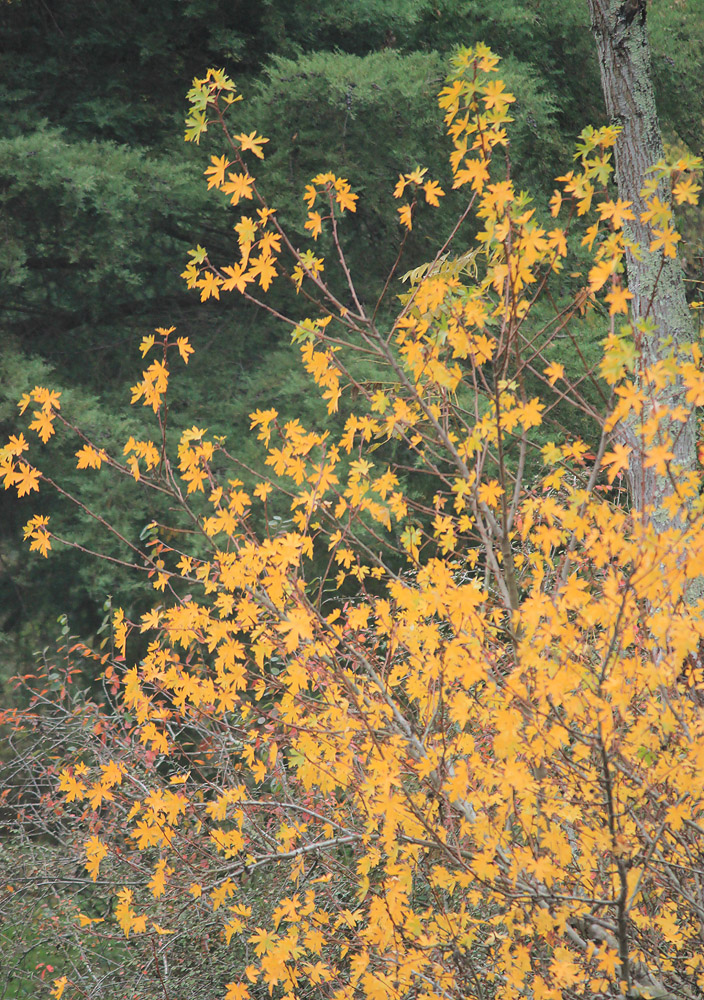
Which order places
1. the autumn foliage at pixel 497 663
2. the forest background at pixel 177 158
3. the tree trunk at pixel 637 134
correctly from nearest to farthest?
the autumn foliage at pixel 497 663 → the tree trunk at pixel 637 134 → the forest background at pixel 177 158

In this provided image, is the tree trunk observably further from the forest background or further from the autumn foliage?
the autumn foliage

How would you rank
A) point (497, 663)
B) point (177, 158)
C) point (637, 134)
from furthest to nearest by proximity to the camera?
point (177, 158)
point (637, 134)
point (497, 663)

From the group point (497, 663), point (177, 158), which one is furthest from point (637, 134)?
point (177, 158)

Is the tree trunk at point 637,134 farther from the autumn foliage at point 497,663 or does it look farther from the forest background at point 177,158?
the autumn foliage at point 497,663

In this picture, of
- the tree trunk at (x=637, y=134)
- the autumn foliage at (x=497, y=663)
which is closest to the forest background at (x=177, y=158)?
the tree trunk at (x=637, y=134)

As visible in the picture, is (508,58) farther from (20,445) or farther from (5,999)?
(5,999)

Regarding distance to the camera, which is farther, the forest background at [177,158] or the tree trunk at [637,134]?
the forest background at [177,158]

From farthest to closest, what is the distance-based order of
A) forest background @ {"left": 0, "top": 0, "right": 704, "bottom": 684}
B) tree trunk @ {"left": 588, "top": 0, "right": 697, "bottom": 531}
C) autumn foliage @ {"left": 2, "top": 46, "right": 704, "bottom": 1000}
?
1. forest background @ {"left": 0, "top": 0, "right": 704, "bottom": 684}
2. tree trunk @ {"left": 588, "top": 0, "right": 697, "bottom": 531}
3. autumn foliage @ {"left": 2, "top": 46, "right": 704, "bottom": 1000}

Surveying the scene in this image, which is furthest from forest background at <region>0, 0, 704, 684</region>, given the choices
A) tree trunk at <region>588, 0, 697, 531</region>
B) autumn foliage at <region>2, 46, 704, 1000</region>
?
autumn foliage at <region>2, 46, 704, 1000</region>

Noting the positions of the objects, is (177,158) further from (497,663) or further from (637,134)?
(497,663)

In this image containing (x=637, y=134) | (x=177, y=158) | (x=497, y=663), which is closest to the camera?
(x=497, y=663)

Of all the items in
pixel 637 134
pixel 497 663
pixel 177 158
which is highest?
pixel 637 134

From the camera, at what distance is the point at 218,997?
3801mm

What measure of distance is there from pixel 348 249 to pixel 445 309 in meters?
5.68
